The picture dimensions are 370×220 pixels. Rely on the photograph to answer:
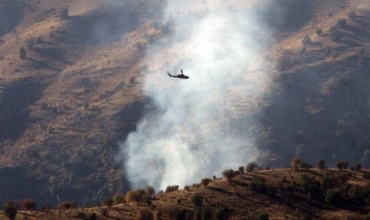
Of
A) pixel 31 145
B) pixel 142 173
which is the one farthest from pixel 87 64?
pixel 142 173

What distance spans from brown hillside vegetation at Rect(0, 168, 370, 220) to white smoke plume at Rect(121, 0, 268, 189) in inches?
2404

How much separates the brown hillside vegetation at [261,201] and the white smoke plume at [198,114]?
200 ft

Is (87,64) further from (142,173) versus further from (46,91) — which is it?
(142,173)

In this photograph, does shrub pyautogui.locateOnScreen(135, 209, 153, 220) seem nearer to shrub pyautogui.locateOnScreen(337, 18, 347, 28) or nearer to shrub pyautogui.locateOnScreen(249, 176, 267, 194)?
shrub pyautogui.locateOnScreen(249, 176, 267, 194)

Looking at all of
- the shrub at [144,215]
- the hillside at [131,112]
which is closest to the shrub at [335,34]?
the hillside at [131,112]

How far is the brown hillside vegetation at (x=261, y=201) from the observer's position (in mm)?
78625

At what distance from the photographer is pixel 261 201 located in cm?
8381

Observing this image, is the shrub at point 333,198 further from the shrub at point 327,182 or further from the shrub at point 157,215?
the shrub at point 157,215

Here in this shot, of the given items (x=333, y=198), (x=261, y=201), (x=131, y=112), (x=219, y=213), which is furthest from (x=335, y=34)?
(x=219, y=213)

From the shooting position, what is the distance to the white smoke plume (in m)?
155

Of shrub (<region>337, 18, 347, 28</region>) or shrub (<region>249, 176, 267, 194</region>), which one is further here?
shrub (<region>337, 18, 347, 28</region>)

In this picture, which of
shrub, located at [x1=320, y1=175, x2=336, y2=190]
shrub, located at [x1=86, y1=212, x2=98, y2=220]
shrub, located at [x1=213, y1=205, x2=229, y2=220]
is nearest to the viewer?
shrub, located at [x1=213, y1=205, x2=229, y2=220]

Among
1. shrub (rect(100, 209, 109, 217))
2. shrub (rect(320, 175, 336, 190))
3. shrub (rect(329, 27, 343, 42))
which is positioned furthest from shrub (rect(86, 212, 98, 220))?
shrub (rect(329, 27, 343, 42))

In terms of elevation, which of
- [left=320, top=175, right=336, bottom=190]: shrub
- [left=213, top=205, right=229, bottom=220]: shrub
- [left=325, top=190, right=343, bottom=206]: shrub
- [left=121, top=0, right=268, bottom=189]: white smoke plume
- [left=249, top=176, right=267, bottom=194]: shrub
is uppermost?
[left=121, top=0, right=268, bottom=189]: white smoke plume
